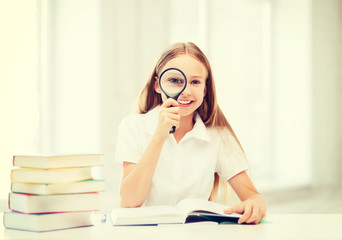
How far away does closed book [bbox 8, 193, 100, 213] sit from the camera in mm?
1157

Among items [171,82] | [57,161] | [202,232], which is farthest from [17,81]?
[202,232]

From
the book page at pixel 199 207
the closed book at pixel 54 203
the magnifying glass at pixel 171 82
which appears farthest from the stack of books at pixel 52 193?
the magnifying glass at pixel 171 82

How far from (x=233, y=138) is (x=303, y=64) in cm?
301

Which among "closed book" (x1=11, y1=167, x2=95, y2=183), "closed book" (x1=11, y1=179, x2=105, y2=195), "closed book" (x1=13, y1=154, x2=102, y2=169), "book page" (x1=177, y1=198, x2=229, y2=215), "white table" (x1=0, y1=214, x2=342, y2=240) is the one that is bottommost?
"white table" (x1=0, y1=214, x2=342, y2=240)

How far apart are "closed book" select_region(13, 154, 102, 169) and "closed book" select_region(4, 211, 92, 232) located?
0.47 ft

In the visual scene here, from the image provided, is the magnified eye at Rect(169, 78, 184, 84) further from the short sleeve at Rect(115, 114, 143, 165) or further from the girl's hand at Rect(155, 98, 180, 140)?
the short sleeve at Rect(115, 114, 143, 165)

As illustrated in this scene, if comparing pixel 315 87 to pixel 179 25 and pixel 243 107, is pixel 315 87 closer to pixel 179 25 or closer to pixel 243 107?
pixel 243 107

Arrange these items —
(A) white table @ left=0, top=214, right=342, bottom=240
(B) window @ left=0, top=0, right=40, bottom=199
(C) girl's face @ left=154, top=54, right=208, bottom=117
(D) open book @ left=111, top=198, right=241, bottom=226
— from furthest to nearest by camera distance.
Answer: (B) window @ left=0, top=0, right=40, bottom=199, (C) girl's face @ left=154, top=54, right=208, bottom=117, (D) open book @ left=111, top=198, right=241, bottom=226, (A) white table @ left=0, top=214, right=342, bottom=240

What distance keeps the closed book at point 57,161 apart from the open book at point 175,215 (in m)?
0.19

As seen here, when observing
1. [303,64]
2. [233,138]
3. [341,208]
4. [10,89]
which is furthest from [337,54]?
[10,89]

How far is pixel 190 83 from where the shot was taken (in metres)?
1.71

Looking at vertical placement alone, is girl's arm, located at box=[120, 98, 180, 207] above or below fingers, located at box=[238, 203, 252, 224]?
above

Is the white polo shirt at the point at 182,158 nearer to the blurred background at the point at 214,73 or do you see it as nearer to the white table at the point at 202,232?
the white table at the point at 202,232

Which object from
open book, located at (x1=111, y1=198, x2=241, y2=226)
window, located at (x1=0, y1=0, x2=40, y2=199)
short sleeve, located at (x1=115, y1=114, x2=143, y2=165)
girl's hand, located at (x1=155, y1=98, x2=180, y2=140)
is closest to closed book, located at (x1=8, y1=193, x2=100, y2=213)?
open book, located at (x1=111, y1=198, x2=241, y2=226)
